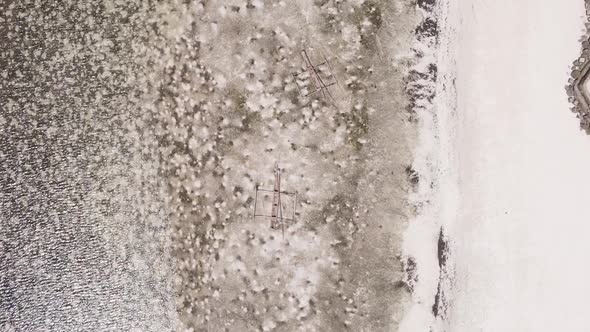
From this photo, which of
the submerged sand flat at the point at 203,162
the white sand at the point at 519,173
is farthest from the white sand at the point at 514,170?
the submerged sand flat at the point at 203,162

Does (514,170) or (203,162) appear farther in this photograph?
(203,162)

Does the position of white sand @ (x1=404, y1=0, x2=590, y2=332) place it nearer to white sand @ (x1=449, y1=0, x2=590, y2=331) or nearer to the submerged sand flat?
white sand @ (x1=449, y1=0, x2=590, y2=331)

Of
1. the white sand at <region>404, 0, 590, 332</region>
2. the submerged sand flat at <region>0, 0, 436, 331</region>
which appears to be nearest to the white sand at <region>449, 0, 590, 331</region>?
the white sand at <region>404, 0, 590, 332</region>

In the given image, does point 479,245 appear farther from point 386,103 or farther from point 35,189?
point 35,189

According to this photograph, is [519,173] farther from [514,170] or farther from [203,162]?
[203,162]

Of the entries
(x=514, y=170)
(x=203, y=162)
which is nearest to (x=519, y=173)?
(x=514, y=170)

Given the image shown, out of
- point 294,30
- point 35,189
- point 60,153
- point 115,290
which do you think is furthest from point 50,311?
point 294,30

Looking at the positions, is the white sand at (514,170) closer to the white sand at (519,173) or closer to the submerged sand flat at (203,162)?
the white sand at (519,173)

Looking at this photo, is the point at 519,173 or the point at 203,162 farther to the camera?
the point at 203,162
